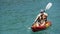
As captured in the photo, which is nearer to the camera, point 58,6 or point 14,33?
point 14,33

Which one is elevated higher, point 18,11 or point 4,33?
point 18,11

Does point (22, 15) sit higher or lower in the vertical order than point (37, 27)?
higher

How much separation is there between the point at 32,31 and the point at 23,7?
3.06m

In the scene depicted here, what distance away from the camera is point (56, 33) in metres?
5.59

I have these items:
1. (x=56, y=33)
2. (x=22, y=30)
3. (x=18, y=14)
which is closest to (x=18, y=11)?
(x=18, y=14)

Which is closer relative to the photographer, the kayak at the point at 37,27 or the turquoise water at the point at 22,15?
the kayak at the point at 37,27

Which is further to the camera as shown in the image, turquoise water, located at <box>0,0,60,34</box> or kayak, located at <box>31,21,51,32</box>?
turquoise water, located at <box>0,0,60,34</box>

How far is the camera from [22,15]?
307 inches

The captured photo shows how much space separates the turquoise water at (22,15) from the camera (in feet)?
20.0

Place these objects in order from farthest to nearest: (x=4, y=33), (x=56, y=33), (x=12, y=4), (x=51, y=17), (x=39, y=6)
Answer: (x=12, y=4)
(x=39, y=6)
(x=51, y=17)
(x=4, y=33)
(x=56, y=33)

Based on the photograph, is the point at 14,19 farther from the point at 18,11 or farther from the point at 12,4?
the point at 12,4

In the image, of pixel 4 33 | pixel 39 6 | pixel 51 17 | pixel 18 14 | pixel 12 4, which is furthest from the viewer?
pixel 12 4

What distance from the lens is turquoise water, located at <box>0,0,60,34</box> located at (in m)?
6.09

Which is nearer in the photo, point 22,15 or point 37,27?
point 37,27
